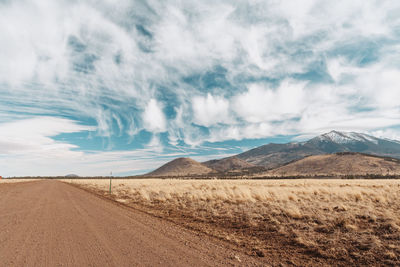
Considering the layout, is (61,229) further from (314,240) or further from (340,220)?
(340,220)

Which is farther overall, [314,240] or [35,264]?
[314,240]

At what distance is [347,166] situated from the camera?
97.9 meters

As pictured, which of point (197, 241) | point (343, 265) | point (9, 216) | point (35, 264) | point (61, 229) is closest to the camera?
point (35, 264)

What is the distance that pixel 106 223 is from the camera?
9.11 metres

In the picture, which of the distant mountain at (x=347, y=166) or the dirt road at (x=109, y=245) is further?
the distant mountain at (x=347, y=166)

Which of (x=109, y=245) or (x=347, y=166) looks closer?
(x=109, y=245)

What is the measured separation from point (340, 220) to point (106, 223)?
9.54 m

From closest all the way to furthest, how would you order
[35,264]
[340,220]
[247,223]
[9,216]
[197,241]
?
[35,264], [197,241], [340,220], [247,223], [9,216]

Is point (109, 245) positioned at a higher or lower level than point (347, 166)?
lower

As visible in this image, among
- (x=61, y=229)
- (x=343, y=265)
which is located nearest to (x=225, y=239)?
(x=343, y=265)

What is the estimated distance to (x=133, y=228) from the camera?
8.27 meters

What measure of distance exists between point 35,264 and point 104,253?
1.43 meters

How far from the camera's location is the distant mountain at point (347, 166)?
88.7 meters

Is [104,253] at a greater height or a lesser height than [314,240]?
greater
